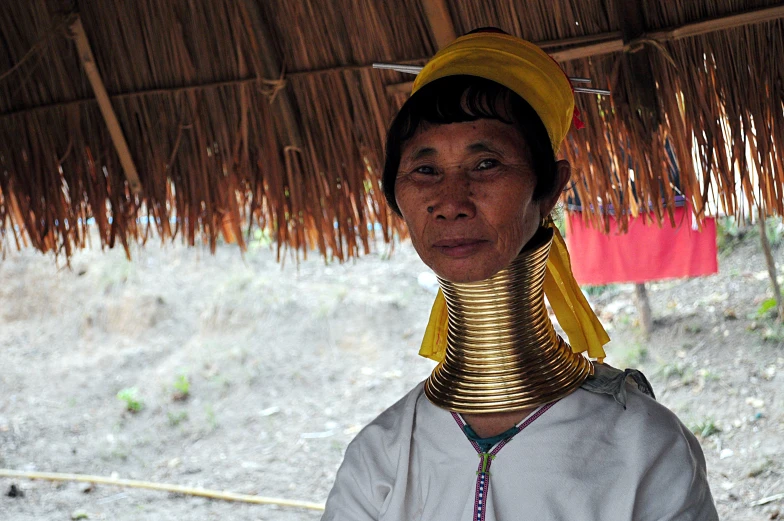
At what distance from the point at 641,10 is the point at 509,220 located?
47.4 inches

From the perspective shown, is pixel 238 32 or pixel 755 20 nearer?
pixel 755 20

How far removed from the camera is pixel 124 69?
3.19m

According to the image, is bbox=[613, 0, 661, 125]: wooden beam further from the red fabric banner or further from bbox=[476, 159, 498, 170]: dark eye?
the red fabric banner

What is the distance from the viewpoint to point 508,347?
1.85 m

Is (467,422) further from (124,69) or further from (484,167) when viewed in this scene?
(124,69)

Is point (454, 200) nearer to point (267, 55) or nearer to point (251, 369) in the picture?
point (267, 55)

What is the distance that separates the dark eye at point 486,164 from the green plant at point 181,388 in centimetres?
536

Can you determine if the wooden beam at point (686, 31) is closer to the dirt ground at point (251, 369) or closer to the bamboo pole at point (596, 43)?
the bamboo pole at point (596, 43)

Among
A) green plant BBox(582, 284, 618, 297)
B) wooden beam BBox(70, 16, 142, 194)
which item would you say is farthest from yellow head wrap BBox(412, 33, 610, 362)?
green plant BBox(582, 284, 618, 297)

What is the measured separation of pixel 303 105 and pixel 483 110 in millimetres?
1446


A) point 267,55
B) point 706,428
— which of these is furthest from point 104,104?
point 706,428

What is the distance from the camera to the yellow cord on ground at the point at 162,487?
4930 mm

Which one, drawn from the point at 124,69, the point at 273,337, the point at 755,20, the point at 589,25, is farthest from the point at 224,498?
the point at 755,20

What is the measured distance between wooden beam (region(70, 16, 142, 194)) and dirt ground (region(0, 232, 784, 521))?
2.42 m
